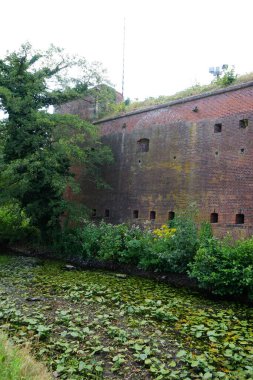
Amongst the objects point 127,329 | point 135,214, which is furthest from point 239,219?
point 127,329

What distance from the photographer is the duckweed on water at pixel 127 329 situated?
437 centimetres

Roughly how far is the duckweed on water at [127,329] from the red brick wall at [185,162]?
349cm

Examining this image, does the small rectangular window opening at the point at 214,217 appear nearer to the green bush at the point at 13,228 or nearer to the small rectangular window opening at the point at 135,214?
the small rectangular window opening at the point at 135,214

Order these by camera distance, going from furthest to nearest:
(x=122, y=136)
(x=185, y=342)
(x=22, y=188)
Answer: (x=122, y=136) → (x=22, y=188) → (x=185, y=342)

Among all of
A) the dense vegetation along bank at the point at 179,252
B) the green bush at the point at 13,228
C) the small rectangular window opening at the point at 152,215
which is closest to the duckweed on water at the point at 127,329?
the dense vegetation along bank at the point at 179,252

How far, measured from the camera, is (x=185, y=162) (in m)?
11.7

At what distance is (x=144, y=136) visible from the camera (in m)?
13.5

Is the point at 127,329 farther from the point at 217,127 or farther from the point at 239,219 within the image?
the point at 217,127

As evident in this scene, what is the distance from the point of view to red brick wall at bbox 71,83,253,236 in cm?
1023

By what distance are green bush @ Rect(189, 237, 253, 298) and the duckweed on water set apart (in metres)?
0.37

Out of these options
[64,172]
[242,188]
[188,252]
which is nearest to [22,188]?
[64,172]

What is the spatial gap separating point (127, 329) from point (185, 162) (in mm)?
7112

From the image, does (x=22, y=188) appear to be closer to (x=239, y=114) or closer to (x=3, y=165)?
(x=3, y=165)

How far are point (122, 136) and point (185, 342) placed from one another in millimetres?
10259
